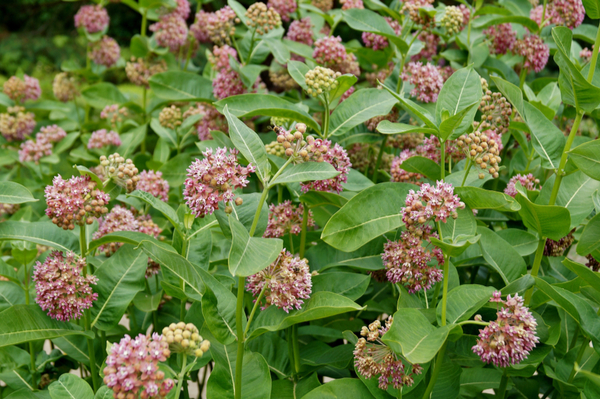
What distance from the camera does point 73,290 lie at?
4.64 ft

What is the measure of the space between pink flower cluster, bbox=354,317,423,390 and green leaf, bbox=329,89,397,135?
2.10 feet

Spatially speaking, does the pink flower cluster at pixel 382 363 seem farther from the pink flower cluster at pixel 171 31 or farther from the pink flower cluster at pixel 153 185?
the pink flower cluster at pixel 171 31

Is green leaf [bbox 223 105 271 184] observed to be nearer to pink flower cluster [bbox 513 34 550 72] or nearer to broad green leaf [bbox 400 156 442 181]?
broad green leaf [bbox 400 156 442 181]

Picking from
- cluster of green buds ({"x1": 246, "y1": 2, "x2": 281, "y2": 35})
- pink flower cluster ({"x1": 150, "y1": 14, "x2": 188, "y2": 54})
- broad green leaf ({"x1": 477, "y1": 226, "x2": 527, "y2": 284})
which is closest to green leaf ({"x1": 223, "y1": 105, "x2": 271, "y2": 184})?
broad green leaf ({"x1": 477, "y1": 226, "x2": 527, "y2": 284})

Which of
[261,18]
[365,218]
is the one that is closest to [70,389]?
[365,218]

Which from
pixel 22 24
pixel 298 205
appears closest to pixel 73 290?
pixel 298 205

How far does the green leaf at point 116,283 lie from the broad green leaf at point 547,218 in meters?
1.05

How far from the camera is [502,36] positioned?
92.7 inches

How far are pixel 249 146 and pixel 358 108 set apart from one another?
520 mm

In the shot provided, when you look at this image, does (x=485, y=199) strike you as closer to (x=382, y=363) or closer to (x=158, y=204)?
(x=382, y=363)

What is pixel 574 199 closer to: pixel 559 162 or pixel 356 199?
pixel 559 162

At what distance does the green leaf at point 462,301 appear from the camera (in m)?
1.30

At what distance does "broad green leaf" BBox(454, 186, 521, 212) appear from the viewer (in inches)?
47.3

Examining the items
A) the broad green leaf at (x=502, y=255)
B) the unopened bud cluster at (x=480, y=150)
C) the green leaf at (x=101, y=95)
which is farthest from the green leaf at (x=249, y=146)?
the green leaf at (x=101, y=95)
